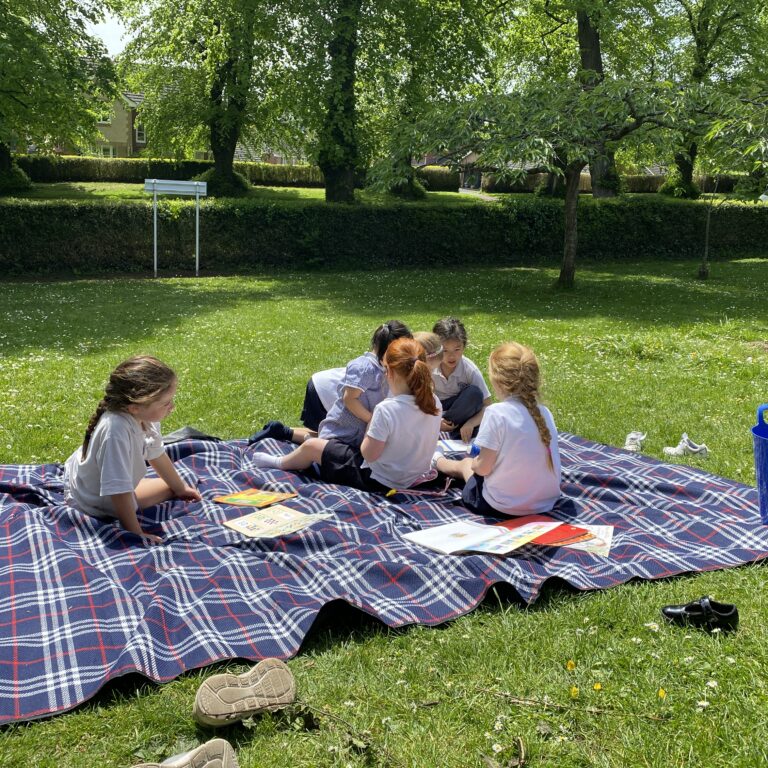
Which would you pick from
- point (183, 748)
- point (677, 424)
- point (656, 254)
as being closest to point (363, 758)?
point (183, 748)

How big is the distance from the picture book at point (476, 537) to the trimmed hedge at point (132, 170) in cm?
3348

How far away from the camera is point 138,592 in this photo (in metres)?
3.94

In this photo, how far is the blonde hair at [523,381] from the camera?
488 centimetres

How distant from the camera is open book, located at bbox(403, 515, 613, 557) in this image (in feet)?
14.4

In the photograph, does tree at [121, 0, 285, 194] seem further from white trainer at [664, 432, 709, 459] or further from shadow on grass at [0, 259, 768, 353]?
white trainer at [664, 432, 709, 459]

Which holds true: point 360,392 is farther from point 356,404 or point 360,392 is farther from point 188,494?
point 188,494

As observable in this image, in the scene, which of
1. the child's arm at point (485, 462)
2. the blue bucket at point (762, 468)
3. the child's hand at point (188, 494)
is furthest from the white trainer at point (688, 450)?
the child's hand at point (188, 494)

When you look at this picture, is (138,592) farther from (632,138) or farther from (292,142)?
(292,142)

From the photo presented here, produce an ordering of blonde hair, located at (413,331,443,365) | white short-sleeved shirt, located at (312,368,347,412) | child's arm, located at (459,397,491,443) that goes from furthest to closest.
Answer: child's arm, located at (459,397,491,443) → white short-sleeved shirt, located at (312,368,347,412) → blonde hair, located at (413,331,443,365)

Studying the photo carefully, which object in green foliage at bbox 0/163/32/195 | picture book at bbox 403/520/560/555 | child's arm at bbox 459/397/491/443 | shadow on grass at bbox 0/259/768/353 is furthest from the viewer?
A: green foliage at bbox 0/163/32/195

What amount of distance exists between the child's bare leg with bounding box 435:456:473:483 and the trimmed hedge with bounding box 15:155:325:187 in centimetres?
3239

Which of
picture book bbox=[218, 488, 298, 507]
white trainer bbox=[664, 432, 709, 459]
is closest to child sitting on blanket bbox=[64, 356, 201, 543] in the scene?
picture book bbox=[218, 488, 298, 507]

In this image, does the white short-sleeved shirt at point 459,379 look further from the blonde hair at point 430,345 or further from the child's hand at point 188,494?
the child's hand at point 188,494

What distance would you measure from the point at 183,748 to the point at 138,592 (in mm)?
1130
